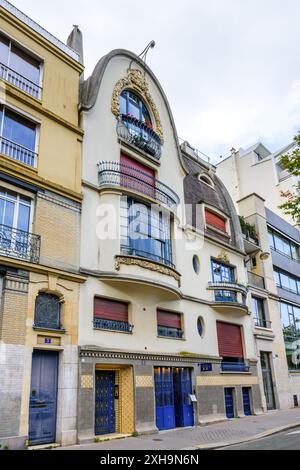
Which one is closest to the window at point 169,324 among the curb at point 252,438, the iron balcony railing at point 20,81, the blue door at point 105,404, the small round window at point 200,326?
the small round window at point 200,326

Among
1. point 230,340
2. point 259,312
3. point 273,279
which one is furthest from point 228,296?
point 273,279

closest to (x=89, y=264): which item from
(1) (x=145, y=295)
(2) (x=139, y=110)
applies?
(1) (x=145, y=295)

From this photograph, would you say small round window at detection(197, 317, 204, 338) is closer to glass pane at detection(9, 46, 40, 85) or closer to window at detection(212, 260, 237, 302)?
window at detection(212, 260, 237, 302)

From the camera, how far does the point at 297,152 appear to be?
16016 millimetres

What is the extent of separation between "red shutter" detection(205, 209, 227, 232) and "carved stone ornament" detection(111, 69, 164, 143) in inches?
197

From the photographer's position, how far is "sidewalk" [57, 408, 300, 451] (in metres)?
11.1

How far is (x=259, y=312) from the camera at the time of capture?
2409 centimetres

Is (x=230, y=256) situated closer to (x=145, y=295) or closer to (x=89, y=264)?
(x=145, y=295)

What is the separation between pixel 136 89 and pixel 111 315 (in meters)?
10.8

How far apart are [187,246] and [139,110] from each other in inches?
273

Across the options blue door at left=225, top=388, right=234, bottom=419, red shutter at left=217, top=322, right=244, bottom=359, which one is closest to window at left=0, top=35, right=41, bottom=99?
red shutter at left=217, top=322, right=244, bottom=359

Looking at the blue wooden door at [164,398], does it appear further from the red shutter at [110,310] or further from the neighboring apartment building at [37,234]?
the neighboring apartment building at [37,234]

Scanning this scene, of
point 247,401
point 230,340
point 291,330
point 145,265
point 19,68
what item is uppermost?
point 19,68

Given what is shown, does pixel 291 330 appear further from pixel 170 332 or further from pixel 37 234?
pixel 37 234
